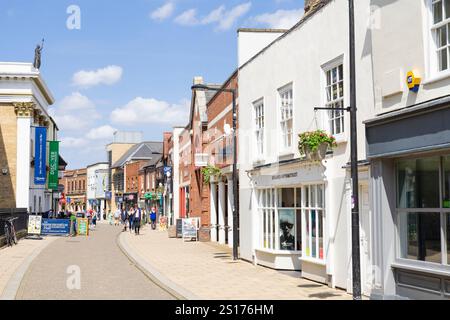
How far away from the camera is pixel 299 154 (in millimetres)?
15766

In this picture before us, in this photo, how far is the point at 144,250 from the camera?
1005 inches

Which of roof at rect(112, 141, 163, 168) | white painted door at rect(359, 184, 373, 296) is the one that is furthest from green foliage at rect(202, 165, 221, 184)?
roof at rect(112, 141, 163, 168)

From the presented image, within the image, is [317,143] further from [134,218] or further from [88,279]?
[134,218]

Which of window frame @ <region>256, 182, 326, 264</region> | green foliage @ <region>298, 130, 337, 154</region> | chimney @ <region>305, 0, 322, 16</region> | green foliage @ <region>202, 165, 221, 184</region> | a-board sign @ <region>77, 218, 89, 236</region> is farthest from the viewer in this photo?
a-board sign @ <region>77, 218, 89, 236</region>

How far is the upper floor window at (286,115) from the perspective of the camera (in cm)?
1662

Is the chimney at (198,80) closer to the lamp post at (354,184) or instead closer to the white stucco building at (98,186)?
the lamp post at (354,184)

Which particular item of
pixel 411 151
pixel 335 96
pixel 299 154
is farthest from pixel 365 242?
pixel 299 154

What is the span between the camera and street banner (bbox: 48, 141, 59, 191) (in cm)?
4878

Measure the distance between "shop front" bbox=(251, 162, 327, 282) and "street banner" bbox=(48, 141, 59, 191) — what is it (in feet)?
107

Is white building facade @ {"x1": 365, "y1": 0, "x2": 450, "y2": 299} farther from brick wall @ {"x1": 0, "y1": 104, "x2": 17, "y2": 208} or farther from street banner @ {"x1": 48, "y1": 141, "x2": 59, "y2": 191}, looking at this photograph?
street banner @ {"x1": 48, "y1": 141, "x2": 59, "y2": 191}

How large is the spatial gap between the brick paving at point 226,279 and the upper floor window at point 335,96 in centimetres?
359

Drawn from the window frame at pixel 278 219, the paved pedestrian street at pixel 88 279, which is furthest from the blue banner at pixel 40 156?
the window frame at pixel 278 219
